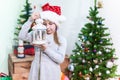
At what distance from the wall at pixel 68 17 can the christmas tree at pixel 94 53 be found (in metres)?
0.32

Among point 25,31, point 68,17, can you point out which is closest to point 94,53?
point 68,17

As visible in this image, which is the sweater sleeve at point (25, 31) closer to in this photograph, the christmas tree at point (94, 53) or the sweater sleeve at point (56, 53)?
the sweater sleeve at point (56, 53)

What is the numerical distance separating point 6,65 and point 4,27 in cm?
48

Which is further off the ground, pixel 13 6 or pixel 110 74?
pixel 13 6

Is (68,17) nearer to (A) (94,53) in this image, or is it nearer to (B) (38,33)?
(A) (94,53)

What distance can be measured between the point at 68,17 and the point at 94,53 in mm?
660

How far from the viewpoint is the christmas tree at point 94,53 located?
103 inches

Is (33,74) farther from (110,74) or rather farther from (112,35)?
(112,35)

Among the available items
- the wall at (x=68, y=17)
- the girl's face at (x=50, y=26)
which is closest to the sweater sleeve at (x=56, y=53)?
the girl's face at (x=50, y=26)

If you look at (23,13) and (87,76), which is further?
(23,13)

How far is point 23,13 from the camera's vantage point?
2988mm

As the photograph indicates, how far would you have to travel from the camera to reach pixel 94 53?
266 cm

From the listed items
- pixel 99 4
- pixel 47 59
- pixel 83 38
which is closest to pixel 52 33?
pixel 47 59

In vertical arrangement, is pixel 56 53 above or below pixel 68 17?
below
